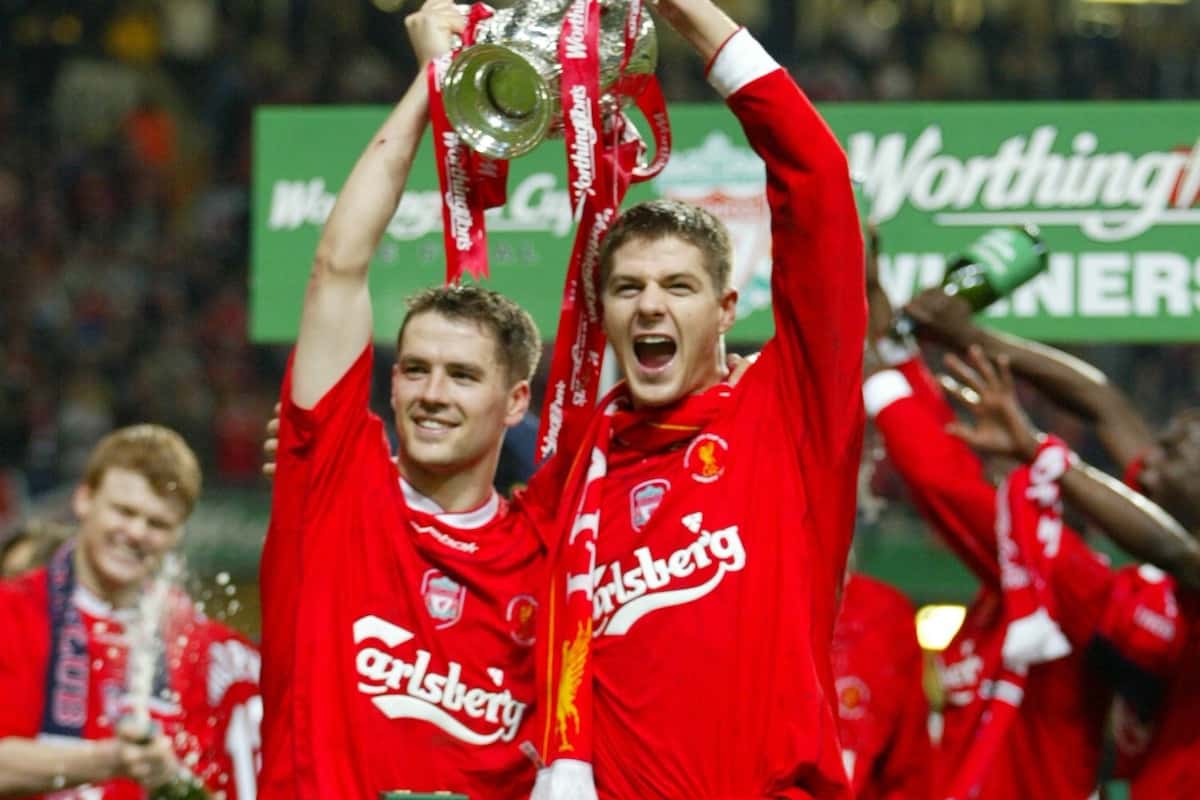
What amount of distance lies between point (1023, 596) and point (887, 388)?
2.31ft

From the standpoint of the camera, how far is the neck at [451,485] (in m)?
3.92

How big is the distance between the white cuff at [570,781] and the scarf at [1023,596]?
72.7 inches

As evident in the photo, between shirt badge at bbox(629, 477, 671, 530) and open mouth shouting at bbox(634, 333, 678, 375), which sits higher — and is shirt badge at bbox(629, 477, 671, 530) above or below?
below

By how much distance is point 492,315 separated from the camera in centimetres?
397

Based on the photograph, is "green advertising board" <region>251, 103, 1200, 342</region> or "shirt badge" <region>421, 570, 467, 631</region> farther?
"green advertising board" <region>251, 103, 1200, 342</region>

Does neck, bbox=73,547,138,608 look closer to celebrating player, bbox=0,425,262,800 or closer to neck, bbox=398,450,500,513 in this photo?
celebrating player, bbox=0,425,262,800

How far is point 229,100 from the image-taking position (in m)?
11.6

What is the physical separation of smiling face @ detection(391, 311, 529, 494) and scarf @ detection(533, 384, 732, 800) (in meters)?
0.19

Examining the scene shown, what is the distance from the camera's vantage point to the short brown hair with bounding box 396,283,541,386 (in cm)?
395

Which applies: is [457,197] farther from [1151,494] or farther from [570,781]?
[1151,494]

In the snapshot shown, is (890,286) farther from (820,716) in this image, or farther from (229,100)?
(229,100)

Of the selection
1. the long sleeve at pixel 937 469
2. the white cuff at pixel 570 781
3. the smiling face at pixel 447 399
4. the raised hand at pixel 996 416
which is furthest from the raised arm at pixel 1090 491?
the white cuff at pixel 570 781

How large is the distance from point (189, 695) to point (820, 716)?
1822 mm

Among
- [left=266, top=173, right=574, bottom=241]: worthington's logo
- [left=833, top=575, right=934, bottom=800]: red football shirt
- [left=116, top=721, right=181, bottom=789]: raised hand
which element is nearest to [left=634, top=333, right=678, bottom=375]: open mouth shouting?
[left=116, top=721, right=181, bottom=789]: raised hand
